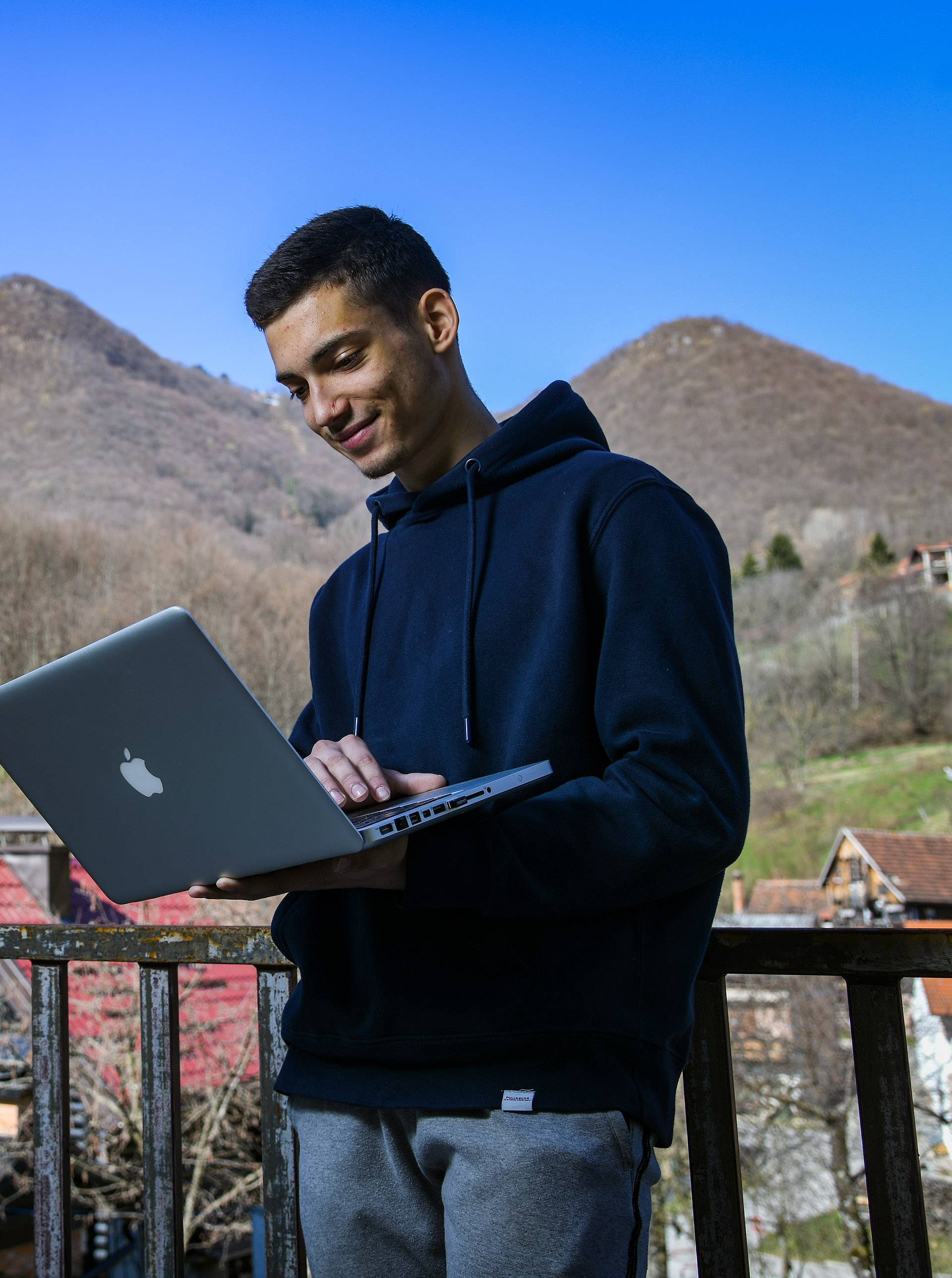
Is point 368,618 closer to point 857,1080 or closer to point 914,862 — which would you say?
point 857,1080

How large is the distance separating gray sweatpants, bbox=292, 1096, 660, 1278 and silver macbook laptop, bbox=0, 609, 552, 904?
0.28 m

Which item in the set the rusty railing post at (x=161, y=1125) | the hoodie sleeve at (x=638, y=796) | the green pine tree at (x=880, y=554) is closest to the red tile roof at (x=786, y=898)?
the rusty railing post at (x=161, y=1125)

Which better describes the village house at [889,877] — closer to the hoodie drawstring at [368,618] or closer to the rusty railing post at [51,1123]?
the rusty railing post at [51,1123]

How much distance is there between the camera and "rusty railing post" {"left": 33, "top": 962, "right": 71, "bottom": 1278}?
4.68 ft

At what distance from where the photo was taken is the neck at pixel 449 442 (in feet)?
4.09

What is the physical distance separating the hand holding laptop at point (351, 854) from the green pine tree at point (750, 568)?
51.0 meters

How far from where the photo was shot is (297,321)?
1.17 m

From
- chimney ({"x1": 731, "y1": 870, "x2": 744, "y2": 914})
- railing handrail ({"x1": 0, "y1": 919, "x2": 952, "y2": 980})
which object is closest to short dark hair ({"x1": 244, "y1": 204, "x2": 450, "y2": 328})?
railing handrail ({"x1": 0, "y1": 919, "x2": 952, "y2": 980})

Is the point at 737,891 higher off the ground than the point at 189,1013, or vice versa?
the point at 737,891

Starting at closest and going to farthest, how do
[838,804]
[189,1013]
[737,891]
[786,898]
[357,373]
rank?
[357,373] → [189,1013] → [786,898] → [737,891] → [838,804]

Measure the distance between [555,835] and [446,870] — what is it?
0.09m

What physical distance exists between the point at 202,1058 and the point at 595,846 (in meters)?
10.1

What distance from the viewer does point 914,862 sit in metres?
23.2

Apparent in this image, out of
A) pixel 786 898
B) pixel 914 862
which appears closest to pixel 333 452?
pixel 786 898
